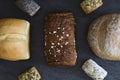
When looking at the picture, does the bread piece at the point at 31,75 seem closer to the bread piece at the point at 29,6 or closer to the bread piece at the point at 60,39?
the bread piece at the point at 60,39

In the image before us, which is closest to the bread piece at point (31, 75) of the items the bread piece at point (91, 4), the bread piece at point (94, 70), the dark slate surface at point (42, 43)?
the dark slate surface at point (42, 43)

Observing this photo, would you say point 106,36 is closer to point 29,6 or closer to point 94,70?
point 94,70

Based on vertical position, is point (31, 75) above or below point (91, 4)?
below

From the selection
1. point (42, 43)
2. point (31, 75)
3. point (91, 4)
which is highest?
point (91, 4)

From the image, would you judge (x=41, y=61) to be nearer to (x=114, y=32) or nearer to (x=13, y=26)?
(x=13, y=26)

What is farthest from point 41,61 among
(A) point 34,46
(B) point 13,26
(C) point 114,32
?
(C) point 114,32

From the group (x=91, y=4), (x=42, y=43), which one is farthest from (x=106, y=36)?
(x=42, y=43)
